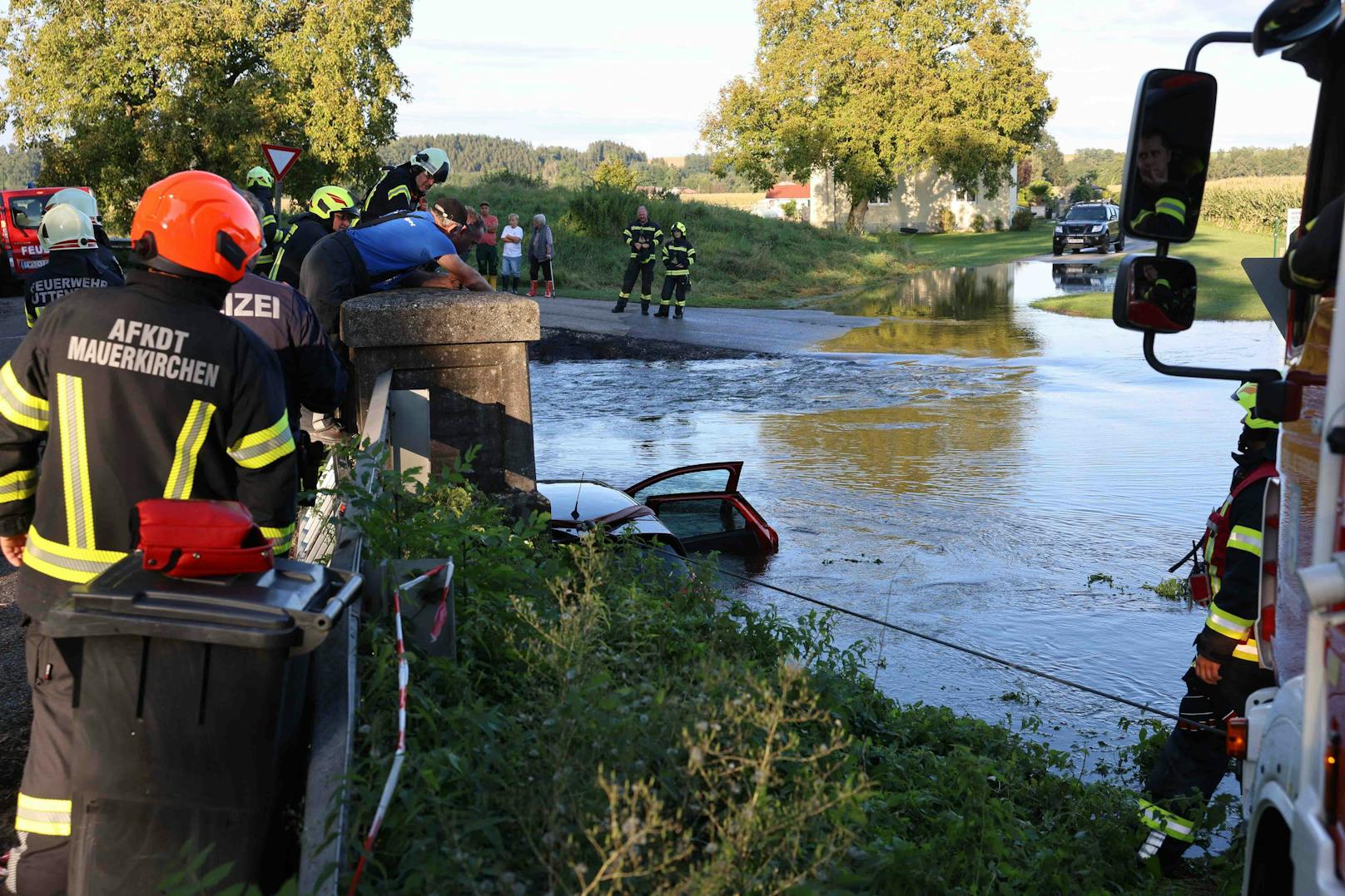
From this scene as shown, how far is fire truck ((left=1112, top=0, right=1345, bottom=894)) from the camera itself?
8.04ft

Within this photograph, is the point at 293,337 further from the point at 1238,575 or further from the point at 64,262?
the point at 64,262

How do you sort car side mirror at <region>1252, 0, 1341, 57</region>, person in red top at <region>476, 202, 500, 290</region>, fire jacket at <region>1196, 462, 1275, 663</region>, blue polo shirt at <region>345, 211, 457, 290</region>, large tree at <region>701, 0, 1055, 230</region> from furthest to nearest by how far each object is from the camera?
large tree at <region>701, 0, 1055, 230</region> < person in red top at <region>476, 202, 500, 290</region> < blue polo shirt at <region>345, 211, 457, 290</region> < fire jacket at <region>1196, 462, 1275, 663</region> < car side mirror at <region>1252, 0, 1341, 57</region>

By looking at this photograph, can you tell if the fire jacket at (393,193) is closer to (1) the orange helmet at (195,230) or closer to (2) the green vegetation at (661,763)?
(2) the green vegetation at (661,763)

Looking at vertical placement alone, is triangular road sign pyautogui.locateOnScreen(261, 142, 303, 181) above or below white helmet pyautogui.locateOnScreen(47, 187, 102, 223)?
above

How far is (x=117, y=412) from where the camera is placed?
3.16 meters

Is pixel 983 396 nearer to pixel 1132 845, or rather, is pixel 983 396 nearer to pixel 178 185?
pixel 1132 845

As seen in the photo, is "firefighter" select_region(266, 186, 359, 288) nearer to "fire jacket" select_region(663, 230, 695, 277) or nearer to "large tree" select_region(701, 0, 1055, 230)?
"fire jacket" select_region(663, 230, 695, 277)

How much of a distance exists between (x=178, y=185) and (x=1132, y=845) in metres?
3.90

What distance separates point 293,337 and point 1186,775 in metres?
3.58

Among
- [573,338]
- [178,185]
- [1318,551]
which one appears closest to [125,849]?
[178,185]

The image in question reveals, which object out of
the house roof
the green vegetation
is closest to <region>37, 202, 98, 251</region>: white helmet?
the green vegetation

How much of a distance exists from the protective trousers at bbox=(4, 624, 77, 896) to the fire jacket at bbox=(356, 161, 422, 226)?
4.89 m

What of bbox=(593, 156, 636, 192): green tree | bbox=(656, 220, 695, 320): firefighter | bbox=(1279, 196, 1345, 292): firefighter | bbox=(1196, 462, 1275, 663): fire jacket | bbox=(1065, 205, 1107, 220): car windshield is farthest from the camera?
bbox=(593, 156, 636, 192): green tree

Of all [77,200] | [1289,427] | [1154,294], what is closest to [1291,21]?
[1154,294]
